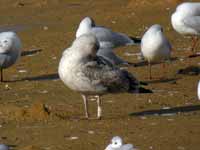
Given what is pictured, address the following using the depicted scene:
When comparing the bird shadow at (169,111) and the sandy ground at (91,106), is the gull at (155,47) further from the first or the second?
the bird shadow at (169,111)

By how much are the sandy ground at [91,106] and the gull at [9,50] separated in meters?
0.27

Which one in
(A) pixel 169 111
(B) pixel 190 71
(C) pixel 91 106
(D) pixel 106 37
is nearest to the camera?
(A) pixel 169 111

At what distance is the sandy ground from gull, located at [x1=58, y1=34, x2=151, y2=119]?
14.6 inches

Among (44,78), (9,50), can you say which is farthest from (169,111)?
(9,50)

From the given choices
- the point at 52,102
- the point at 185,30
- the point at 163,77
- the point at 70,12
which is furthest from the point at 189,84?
the point at 70,12

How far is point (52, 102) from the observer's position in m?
11.5

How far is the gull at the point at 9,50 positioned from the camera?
47.5 ft

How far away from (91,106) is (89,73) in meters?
1.11

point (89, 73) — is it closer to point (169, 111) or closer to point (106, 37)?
point (169, 111)

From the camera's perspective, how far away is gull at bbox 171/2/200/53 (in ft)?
53.1

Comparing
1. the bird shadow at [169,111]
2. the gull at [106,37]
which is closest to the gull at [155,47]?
the gull at [106,37]

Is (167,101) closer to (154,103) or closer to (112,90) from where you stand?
(154,103)

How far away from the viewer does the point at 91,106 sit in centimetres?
1121

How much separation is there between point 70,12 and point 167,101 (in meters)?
13.4
